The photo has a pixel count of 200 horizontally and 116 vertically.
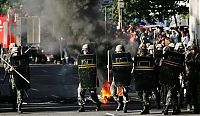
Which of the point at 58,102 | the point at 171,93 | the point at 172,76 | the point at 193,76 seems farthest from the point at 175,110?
the point at 58,102

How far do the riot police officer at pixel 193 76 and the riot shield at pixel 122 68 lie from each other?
1.50 m

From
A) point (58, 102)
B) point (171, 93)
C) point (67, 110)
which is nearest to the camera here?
point (171, 93)

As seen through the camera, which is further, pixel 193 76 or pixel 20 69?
pixel 20 69

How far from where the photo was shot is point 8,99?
55.6 feet

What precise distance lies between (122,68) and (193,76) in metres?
Result: 1.82

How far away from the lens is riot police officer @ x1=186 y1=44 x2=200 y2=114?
51.0 feet

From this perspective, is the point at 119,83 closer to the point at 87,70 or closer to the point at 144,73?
the point at 144,73

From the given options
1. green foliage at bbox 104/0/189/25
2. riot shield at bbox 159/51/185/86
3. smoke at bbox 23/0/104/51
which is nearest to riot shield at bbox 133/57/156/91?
riot shield at bbox 159/51/185/86

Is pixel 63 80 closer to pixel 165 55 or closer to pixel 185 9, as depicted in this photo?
pixel 185 9

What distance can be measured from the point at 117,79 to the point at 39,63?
24581mm

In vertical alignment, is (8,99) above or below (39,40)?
below

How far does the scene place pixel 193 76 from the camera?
51.3 feet

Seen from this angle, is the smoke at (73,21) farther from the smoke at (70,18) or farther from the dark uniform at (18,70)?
the dark uniform at (18,70)

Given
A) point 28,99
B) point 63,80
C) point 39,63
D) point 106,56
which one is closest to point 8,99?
point 28,99
